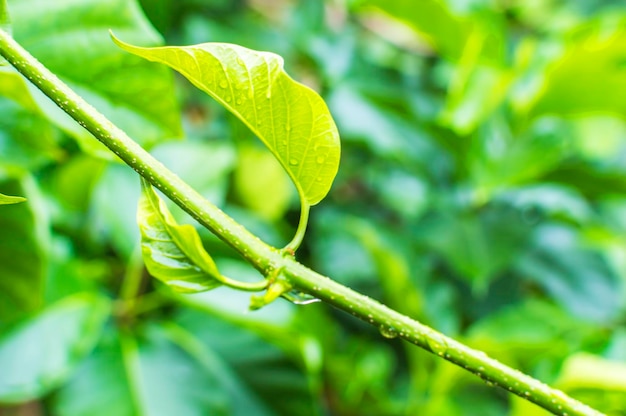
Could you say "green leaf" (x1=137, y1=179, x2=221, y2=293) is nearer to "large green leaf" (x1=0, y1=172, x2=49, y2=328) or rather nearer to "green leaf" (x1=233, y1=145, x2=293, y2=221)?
"large green leaf" (x1=0, y1=172, x2=49, y2=328)

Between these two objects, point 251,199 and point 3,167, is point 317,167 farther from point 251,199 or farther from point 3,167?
point 251,199

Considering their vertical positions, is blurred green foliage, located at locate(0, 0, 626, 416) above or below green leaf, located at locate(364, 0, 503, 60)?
below

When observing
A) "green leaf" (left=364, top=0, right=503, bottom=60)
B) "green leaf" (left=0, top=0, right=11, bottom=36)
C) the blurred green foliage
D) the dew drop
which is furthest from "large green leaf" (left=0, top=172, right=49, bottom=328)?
"green leaf" (left=364, top=0, right=503, bottom=60)

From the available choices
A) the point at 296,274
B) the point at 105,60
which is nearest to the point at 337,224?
the point at 105,60

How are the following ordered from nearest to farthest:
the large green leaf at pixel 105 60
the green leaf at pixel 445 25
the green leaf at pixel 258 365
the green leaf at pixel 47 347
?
the large green leaf at pixel 105 60, the green leaf at pixel 47 347, the green leaf at pixel 258 365, the green leaf at pixel 445 25

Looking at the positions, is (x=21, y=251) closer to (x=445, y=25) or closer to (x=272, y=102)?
(x=272, y=102)

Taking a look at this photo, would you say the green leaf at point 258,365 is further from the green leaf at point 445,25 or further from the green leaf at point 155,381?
the green leaf at point 445,25

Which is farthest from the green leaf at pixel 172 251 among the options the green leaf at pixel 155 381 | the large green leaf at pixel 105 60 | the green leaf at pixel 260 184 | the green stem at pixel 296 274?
the green leaf at pixel 260 184
